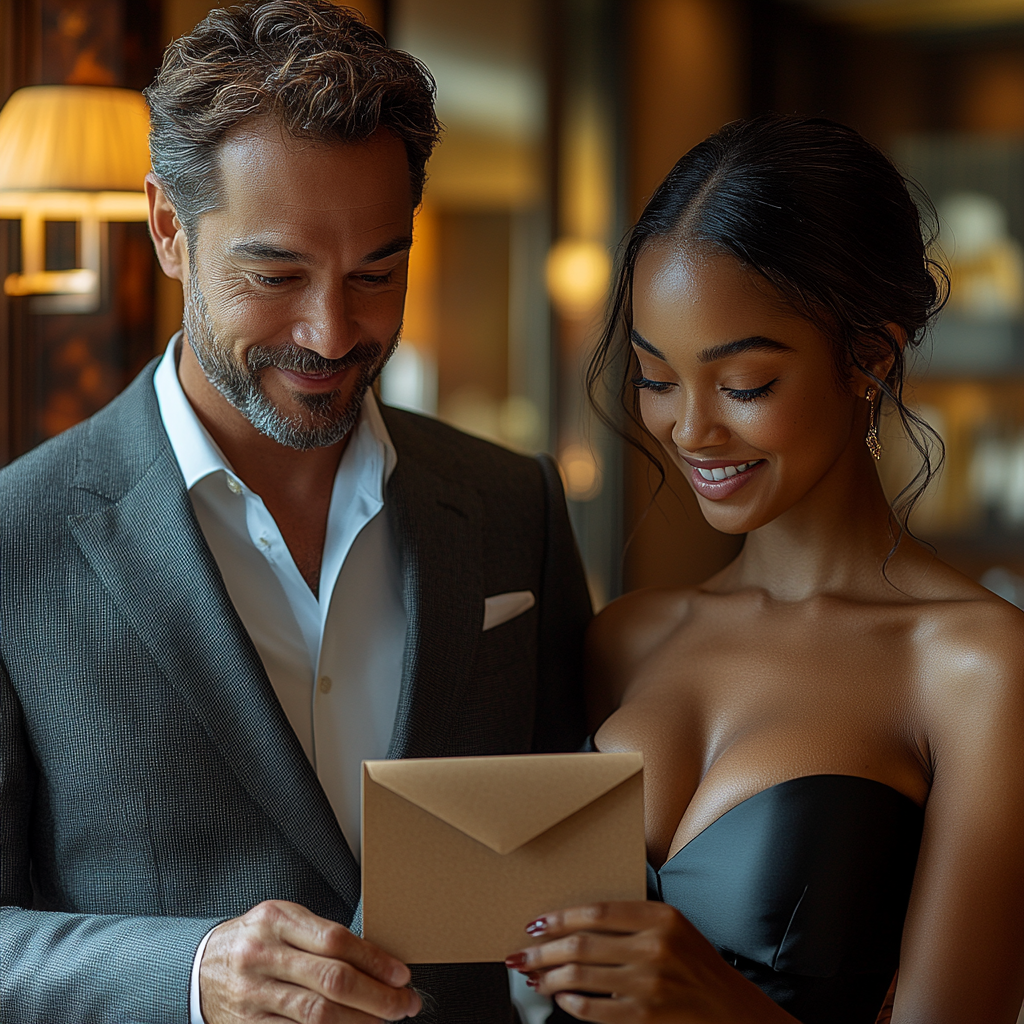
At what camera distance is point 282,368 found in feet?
4.92

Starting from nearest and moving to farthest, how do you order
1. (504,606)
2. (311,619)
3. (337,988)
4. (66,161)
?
1. (337,988)
2. (311,619)
3. (504,606)
4. (66,161)

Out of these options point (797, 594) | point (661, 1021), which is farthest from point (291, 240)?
point (661, 1021)

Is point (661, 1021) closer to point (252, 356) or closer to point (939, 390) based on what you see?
point (252, 356)

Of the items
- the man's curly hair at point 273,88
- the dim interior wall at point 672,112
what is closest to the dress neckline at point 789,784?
the man's curly hair at point 273,88

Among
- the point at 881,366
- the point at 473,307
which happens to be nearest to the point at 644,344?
the point at 881,366

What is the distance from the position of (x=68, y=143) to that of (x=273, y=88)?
1.25 metres

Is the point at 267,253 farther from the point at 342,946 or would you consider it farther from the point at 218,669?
the point at 342,946

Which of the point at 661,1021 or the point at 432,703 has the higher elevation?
the point at 432,703

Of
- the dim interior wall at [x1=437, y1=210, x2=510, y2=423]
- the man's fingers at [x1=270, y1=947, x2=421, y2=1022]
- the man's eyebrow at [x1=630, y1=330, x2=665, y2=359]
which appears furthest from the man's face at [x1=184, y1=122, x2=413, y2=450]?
the dim interior wall at [x1=437, y1=210, x2=510, y2=423]

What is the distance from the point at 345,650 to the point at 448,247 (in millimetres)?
9089

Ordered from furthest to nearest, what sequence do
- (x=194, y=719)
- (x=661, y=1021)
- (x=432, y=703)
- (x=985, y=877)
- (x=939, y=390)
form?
(x=939, y=390), (x=432, y=703), (x=194, y=719), (x=985, y=877), (x=661, y=1021)

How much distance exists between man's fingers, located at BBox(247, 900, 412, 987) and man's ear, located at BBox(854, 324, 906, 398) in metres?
0.82

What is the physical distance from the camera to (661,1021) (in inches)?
44.8

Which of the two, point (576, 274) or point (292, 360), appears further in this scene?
point (576, 274)
